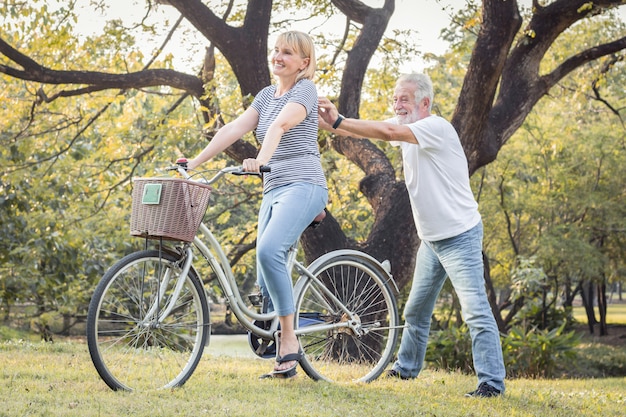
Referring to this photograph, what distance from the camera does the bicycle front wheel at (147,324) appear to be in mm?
4207

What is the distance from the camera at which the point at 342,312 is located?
17.6 ft

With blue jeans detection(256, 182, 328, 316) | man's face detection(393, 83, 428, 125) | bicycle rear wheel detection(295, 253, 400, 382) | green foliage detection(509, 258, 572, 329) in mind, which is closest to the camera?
blue jeans detection(256, 182, 328, 316)

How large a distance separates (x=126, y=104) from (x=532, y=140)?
8.83 meters

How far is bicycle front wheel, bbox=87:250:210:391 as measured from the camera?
4.21 meters

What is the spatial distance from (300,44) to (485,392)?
2.28 metres

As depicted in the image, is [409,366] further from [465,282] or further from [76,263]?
[76,263]

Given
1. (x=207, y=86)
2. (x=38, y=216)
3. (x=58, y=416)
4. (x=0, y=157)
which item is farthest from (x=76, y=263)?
(x=58, y=416)

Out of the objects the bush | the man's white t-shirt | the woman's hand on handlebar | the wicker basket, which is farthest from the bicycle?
the bush

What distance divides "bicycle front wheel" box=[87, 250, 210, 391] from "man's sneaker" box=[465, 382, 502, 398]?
1.63 m

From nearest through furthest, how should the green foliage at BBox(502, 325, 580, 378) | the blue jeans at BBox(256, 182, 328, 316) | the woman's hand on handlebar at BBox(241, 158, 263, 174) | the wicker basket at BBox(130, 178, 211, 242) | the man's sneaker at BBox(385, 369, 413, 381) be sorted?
the wicker basket at BBox(130, 178, 211, 242), the woman's hand on handlebar at BBox(241, 158, 263, 174), the blue jeans at BBox(256, 182, 328, 316), the man's sneaker at BBox(385, 369, 413, 381), the green foliage at BBox(502, 325, 580, 378)

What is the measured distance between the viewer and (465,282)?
493 cm

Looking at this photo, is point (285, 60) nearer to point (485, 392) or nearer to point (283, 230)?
point (283, 230)

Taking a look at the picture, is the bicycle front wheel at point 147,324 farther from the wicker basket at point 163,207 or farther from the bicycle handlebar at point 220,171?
the bicycle handlebar at point 220,171

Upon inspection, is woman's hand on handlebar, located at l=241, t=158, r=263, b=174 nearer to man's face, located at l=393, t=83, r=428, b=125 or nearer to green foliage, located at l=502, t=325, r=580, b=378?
man's face, located at l=393, t=83, r=428, b=125
